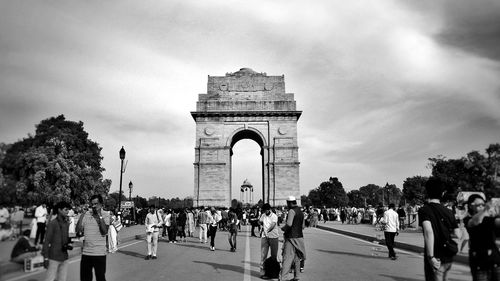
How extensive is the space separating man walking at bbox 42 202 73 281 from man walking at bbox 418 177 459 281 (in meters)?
4.08

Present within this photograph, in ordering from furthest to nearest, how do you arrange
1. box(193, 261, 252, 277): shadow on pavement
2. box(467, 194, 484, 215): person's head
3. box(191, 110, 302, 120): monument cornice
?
box(191, 110, 302, 120): monument cornice < box(193, 261, 252, 277): shadow on pavement < box(467, 194, 484, 215): person's head

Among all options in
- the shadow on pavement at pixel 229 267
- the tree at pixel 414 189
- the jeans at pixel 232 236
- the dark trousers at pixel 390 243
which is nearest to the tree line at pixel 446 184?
the tree at pixel 414 189

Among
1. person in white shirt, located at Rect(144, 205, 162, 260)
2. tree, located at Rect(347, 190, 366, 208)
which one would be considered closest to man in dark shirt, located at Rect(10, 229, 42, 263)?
person in white shirt, located at Rect(144, 205, 162, 260)

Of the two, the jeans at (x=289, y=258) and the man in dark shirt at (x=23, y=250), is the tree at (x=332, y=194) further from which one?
the man in dark shirt at (x=23, y=250)

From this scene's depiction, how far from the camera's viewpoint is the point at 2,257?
3.28 meters

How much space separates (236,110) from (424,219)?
41.4 meters

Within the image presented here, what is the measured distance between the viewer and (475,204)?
198 inches

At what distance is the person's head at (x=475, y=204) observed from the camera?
4.97 m

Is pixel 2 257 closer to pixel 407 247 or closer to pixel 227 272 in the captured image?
pixel 227 272

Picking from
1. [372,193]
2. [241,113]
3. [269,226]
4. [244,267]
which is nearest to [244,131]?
[241,113]

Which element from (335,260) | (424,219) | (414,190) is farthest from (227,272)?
(414,190)

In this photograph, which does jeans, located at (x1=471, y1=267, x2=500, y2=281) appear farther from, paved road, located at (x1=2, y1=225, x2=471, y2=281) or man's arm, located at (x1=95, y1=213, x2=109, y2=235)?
man's arm, located at (x1=95, y1=213, x2=109, y2=235)

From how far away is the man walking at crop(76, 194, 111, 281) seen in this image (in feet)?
19.8

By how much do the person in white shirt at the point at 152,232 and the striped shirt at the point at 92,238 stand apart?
251 inches
